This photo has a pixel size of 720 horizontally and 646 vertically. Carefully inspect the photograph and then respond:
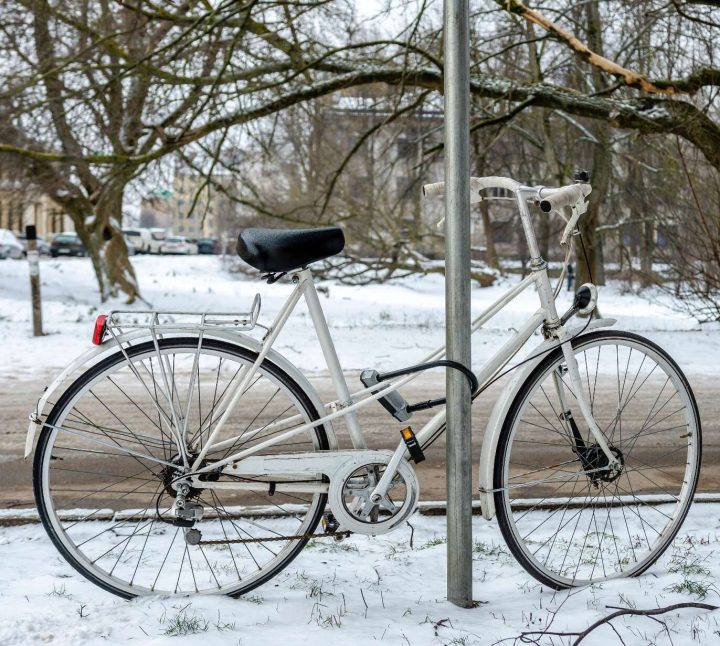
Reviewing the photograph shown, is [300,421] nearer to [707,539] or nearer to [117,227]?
[707,539]

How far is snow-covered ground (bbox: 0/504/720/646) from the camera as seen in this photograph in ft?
7.95

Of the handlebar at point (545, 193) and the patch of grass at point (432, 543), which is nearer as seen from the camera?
the handlebar at point (545, 193)

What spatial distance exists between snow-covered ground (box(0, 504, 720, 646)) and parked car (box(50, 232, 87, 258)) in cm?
4037

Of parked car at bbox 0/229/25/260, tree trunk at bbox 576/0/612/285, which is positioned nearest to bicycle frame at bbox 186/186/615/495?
tree trunk at bbox 576/0/612/285

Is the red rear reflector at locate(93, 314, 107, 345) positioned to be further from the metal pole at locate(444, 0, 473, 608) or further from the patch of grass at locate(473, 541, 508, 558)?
the patch of grass at locate(473, 541, 508, 558)

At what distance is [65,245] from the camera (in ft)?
137

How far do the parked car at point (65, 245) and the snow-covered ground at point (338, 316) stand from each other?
11730mm

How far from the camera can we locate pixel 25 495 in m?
4.23

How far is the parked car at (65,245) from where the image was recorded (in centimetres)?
4162

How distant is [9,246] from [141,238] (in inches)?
721

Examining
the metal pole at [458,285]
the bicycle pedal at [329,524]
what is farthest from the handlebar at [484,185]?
the bicycle pedal at [329,524]

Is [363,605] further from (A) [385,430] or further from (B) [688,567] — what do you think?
(A) [385,430]

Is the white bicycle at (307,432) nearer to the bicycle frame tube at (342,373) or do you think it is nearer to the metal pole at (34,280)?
the bicycle frame tube at (342,373)

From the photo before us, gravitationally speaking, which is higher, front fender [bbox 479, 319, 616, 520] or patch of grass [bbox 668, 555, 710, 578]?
front fender [bbox 479, 319, 616, 520]
